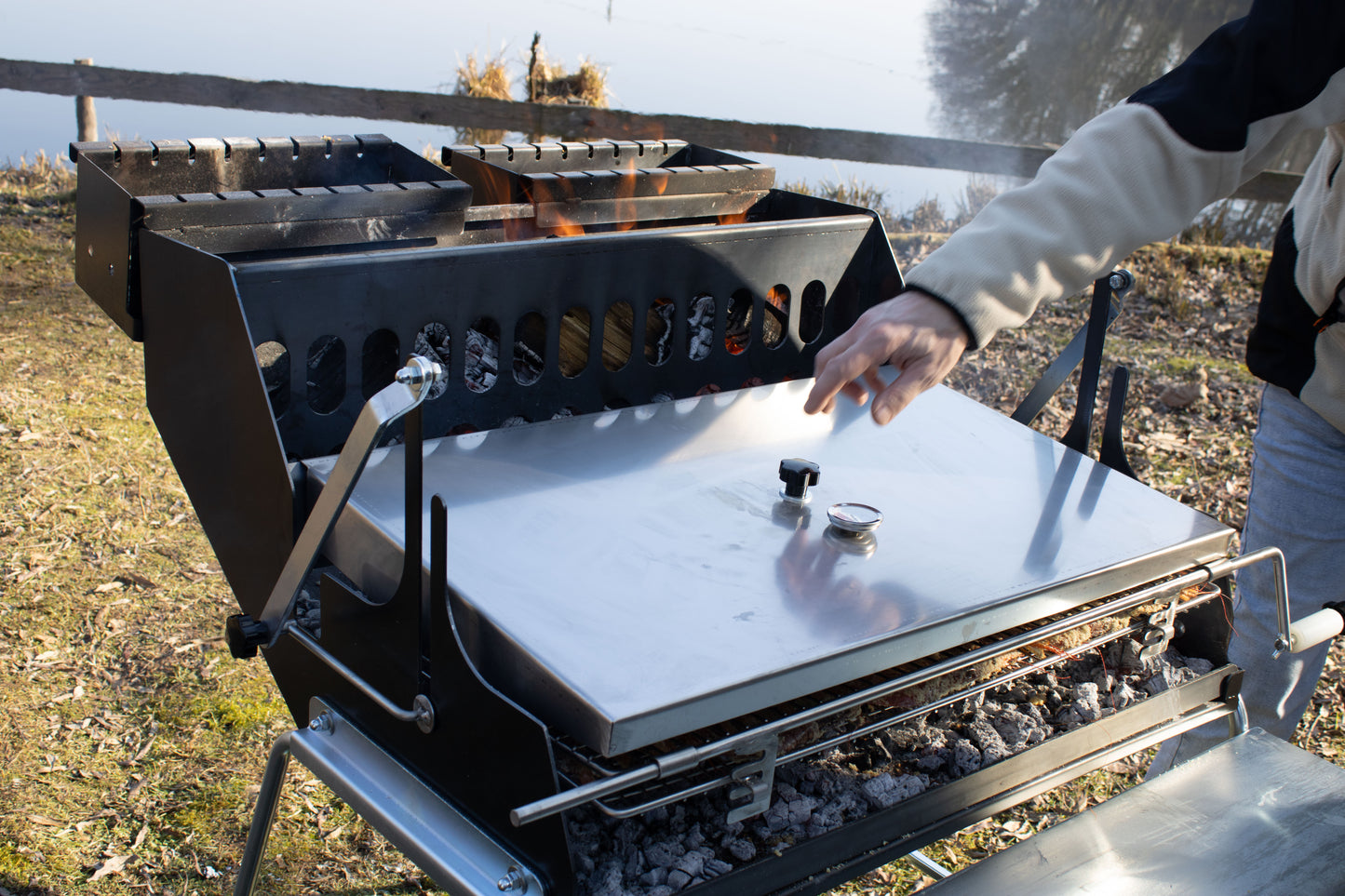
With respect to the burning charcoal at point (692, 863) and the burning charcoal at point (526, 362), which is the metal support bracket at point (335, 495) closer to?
the burning charcoal at point (692, 863)

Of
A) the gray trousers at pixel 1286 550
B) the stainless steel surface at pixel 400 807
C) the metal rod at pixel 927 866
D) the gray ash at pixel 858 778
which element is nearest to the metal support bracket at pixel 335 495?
the stainless steel surface at pixel 400 807

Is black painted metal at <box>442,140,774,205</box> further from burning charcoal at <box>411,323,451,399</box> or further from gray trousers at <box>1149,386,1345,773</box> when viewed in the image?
gray trousers at <box>1149,386,1345,773</box>

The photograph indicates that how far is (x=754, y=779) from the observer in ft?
3.33

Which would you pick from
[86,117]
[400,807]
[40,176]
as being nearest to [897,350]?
[400,807]

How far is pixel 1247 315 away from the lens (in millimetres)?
5113

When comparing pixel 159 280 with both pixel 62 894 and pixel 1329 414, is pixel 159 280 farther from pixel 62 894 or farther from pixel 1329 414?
pixel 1329 414

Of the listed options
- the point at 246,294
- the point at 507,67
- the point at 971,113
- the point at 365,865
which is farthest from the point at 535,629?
the point at 971,113

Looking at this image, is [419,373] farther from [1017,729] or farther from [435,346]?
[1017,729]

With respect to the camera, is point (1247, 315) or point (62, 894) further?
point (1247, 315)

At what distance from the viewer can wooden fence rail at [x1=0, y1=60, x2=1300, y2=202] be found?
5750 millimetres

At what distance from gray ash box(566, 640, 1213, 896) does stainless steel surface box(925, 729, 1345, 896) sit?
123 millimetres

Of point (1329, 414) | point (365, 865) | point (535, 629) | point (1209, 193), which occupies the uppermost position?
point (1209, 193)

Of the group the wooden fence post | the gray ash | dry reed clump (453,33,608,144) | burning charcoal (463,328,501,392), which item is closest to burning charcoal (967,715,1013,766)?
the gray ash

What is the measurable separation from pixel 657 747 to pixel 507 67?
7998 mm
